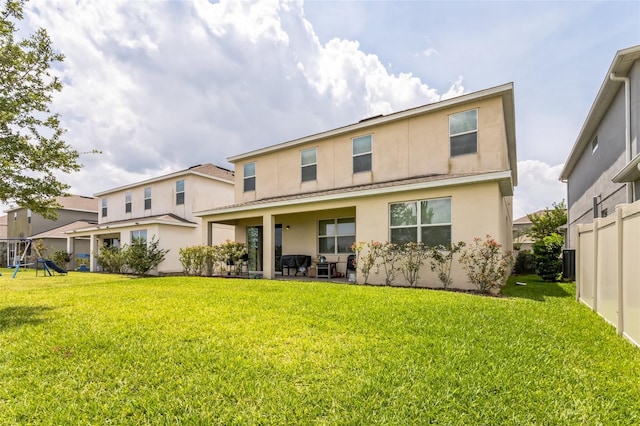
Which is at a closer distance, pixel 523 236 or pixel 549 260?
pixel 549 260

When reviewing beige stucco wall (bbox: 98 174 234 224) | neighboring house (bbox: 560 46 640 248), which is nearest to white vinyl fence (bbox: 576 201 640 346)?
neighboring house (bbox: 560 46 640 248)

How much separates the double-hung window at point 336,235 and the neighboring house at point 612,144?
7.25m

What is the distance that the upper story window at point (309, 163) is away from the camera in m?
14.0

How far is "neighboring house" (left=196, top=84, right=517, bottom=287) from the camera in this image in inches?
364

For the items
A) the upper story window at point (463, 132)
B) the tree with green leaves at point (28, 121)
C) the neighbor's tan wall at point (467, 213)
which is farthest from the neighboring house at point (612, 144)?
the tree with green leaves at point (28, 121)

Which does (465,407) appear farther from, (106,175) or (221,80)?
(106,175)

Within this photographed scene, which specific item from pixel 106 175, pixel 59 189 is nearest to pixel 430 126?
pixel 59 189

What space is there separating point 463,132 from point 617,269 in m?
7.02

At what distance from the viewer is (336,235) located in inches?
535

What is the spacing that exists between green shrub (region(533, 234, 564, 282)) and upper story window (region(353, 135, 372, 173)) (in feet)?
23.2

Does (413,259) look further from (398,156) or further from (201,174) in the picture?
(201,174)

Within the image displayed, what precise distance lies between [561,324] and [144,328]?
6592 mm

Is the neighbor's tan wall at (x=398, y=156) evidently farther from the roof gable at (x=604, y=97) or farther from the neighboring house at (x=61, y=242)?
the neighboring house at (x=61, y=242)

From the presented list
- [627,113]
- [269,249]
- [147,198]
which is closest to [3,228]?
[147,198]
